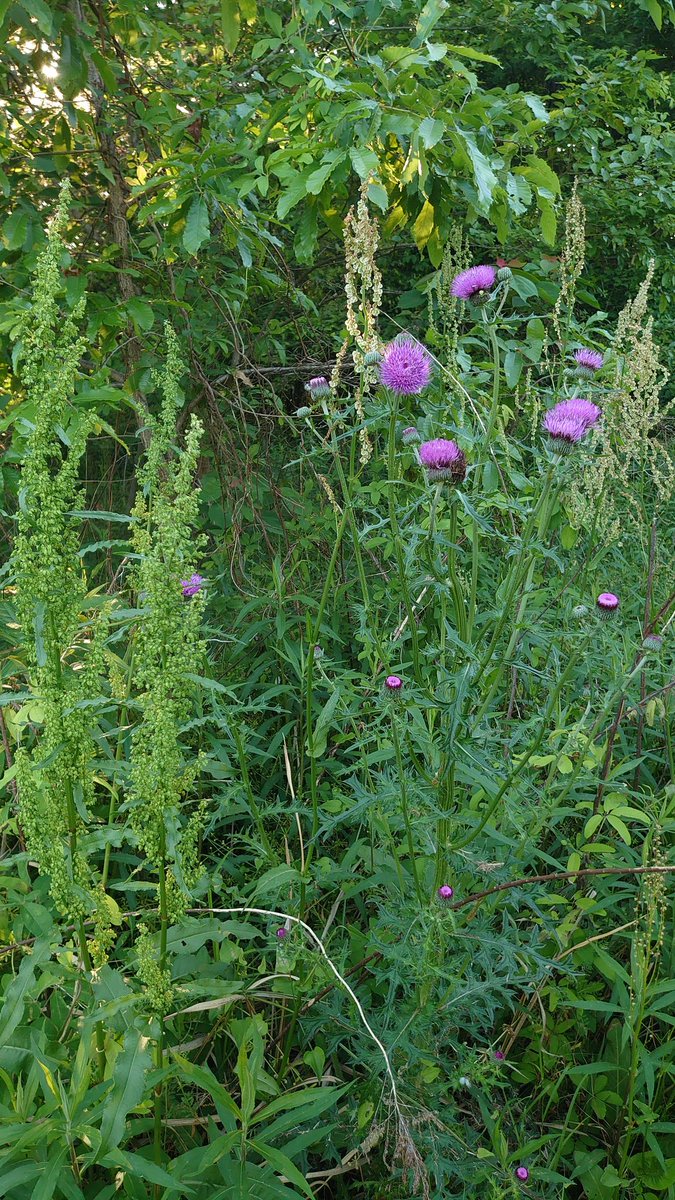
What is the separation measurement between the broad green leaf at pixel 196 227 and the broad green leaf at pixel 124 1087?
2.00 meters

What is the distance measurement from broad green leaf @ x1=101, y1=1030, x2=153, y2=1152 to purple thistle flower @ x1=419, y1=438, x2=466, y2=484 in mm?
1053

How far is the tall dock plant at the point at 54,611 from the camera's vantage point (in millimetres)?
1399

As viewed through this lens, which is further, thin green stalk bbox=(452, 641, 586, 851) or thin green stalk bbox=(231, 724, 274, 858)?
thin green stalk bbox=(231, 724, 274, 858)

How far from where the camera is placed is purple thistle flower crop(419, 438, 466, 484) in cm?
173

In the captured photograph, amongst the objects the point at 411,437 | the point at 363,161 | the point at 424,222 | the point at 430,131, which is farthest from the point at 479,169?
the point at 411,437

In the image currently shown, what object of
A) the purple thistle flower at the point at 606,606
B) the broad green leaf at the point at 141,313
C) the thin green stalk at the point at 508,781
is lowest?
the thin green stalk at the point at 508,781

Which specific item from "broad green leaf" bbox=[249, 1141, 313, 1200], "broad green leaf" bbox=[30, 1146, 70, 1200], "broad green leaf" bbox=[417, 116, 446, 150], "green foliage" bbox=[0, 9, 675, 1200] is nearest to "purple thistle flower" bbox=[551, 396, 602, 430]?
"green foliage" bbox=[0, 9, 675, 1200]

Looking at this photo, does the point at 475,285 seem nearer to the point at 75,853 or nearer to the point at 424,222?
the point at 424,222

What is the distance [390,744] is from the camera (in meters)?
2.15

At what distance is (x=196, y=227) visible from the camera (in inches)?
103

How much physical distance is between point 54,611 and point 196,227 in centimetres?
156

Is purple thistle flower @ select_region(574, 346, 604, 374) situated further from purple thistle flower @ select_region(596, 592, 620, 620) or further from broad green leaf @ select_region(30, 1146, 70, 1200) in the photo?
broad green leaf @ select_region(30, 1146, 70, 1200)

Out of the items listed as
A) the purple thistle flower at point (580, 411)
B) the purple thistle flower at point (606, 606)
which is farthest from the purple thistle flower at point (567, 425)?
the purple thistle flower at point (606, 606)

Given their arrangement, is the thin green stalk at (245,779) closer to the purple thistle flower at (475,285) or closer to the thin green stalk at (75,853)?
the thin green stalk at (75,853)
